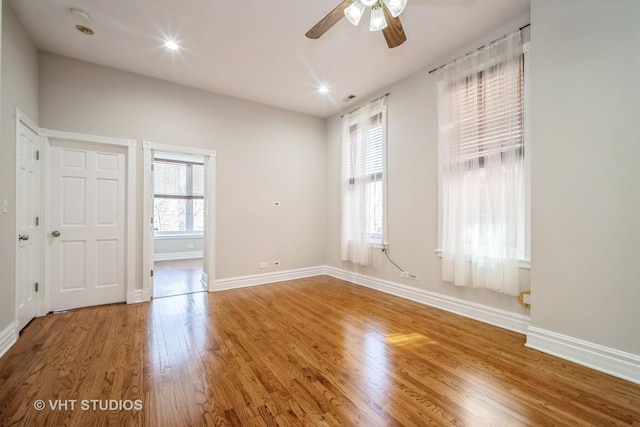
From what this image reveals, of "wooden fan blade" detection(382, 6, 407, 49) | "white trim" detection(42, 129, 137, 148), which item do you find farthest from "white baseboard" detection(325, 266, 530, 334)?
"white trim" detection(42, 129, 137, 148)

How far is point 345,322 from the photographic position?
3150mm

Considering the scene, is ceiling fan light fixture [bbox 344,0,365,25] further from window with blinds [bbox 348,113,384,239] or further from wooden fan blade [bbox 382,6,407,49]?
window with blinds [bbox 348,113,384,239]

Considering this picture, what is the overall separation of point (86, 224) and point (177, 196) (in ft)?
15.7

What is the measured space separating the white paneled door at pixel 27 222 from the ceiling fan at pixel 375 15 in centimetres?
318

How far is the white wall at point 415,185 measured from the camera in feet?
12.0

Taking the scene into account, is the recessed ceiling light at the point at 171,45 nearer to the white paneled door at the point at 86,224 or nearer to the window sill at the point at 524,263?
the white paneled door at the point at 86,224

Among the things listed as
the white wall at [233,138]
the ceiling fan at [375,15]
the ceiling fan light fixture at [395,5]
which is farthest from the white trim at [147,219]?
the ceiling fan light fixture at [395,5]

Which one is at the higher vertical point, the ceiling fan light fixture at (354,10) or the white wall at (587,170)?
the ceiling fan light fixture at (354,10)

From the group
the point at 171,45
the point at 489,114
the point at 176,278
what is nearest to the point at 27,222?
the point at 171,45

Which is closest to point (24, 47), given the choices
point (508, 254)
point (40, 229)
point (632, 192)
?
point (40, 229)

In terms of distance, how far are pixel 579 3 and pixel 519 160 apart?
1302mm

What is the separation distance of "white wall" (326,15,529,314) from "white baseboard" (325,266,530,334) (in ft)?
0.20

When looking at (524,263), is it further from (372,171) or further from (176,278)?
(176,278)

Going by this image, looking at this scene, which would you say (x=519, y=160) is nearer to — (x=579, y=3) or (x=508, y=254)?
(x=508, y=254)
